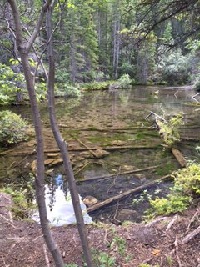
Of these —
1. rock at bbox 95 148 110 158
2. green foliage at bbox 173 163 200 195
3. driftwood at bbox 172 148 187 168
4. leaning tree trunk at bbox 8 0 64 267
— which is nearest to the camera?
leaning tree trunk at bbox 8 0 64 267

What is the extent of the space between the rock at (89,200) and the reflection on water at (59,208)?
0.08 m

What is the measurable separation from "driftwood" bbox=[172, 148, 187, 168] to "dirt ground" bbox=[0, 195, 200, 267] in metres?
3.94

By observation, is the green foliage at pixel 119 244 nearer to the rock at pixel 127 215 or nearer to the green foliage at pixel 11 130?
the rock at pixel 127 215

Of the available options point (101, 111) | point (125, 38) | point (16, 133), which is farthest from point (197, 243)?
point (101, 111)

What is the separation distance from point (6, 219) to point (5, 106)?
1484 cm

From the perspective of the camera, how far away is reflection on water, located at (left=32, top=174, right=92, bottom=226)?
5.21 metres

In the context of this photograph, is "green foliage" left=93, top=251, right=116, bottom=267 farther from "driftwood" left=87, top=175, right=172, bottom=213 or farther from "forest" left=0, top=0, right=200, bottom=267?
"driftwood" left=87, top=175, right=172, bottom=213

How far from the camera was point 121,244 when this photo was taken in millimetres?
3467

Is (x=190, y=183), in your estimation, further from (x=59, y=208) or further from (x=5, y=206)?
(x=5, y=206)

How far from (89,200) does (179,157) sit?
3500 millimetres

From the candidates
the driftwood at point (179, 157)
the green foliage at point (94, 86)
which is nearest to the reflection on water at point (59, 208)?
the driftwood at point (179, 157)

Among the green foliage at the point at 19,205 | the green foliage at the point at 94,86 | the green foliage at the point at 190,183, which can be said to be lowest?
the green foliage at the point at 19,205

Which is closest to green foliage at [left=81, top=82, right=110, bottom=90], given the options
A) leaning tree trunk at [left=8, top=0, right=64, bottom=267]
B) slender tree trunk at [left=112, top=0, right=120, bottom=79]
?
slender tree trunk at [left=112, top=0, right=120, bottom=79]

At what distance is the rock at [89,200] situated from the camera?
19.4 feet
